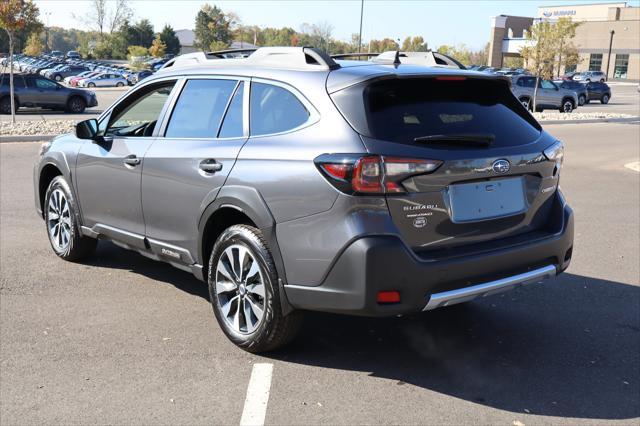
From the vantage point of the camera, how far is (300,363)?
4.23 meters

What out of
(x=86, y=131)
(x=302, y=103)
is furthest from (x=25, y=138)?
(x=302, y=103)

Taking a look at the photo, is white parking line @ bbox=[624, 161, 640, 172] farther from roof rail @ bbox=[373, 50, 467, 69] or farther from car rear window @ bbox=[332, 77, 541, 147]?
car rear window @ bbox=[332, 77, 541, 147]

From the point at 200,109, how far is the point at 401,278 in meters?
2.01

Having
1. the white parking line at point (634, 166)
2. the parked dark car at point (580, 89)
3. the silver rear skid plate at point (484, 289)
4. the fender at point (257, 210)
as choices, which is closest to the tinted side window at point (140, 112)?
the fender at point (257, 210)

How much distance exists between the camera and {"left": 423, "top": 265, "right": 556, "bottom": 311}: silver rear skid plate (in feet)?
12.4

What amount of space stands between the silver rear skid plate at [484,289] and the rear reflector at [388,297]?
0.64ft

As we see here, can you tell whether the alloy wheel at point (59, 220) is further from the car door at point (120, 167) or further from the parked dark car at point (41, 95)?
the parked dark car at point (41, 95)

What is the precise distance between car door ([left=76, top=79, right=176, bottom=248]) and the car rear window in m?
1.88

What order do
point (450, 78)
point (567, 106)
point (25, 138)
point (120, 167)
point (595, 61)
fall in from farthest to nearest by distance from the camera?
1. point (595, 61)
2. point (567, 106)
3. point (25, 138)
4. point (120, 167)
5. point (450, 78)

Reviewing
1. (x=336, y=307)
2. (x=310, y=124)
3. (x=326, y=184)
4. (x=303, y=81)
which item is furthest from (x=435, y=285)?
(x=303, y=81)

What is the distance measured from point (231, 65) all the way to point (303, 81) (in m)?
0.84

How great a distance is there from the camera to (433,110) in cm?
401

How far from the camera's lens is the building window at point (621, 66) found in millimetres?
92125

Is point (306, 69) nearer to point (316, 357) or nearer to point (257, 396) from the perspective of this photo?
point (316, 357)
